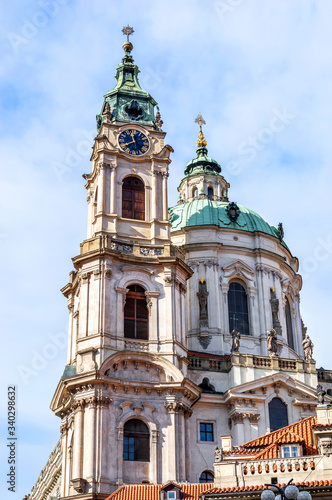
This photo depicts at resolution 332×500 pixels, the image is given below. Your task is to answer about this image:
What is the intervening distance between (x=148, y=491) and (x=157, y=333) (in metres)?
11.9

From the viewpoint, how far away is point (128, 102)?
5531 centimetres

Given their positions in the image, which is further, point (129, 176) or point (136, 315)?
point (129, 176)

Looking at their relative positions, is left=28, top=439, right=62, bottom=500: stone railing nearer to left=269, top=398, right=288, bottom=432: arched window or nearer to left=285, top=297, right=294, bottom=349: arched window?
left=269, top=398, right=288, bottom=432: arched window

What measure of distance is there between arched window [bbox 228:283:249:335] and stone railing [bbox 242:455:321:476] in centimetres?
2448

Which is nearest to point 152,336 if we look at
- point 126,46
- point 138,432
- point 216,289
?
point 138,432

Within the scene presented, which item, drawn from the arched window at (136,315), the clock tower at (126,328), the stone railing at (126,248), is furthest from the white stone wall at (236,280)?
the arched window at (136,315)

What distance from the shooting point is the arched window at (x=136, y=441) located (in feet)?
143

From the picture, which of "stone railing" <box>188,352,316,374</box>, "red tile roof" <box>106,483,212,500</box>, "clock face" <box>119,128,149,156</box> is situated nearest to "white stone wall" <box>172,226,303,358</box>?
"stone railing" <box>188,352,316,374</box>

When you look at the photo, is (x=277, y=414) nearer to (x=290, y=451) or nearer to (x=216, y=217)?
(x=290, y=451)

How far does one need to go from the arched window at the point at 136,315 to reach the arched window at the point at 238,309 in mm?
10129

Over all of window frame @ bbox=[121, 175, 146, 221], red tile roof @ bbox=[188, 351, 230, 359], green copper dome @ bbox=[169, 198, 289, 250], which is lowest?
red tile roof @ bbox=[188, 351, 230, 359]

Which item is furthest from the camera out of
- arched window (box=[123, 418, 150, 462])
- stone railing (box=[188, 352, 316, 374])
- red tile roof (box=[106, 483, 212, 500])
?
stone railing (box=[188, 352, 316, 374])

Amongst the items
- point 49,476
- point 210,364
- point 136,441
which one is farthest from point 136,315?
point 49,476

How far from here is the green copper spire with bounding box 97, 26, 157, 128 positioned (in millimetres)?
54444
